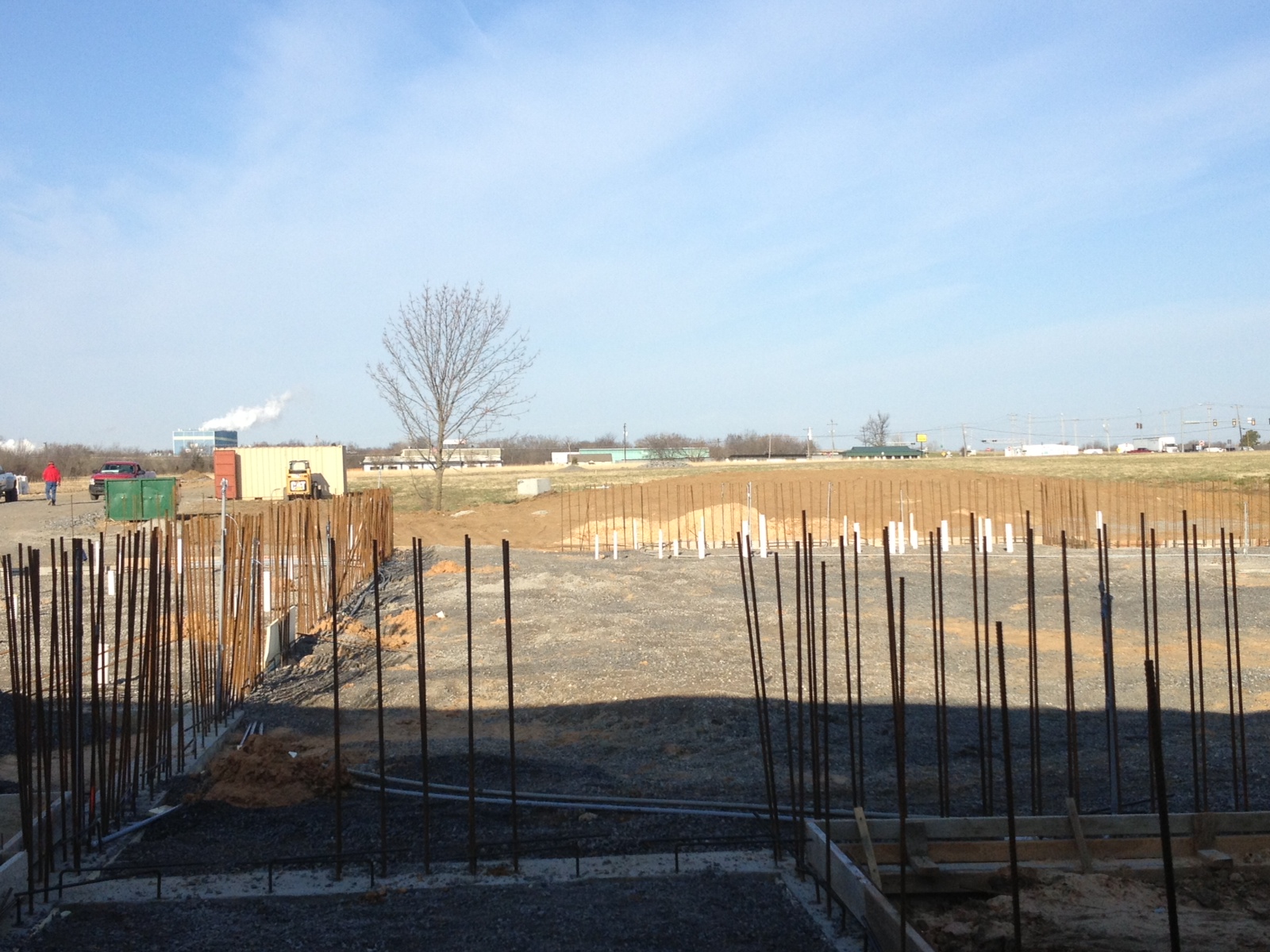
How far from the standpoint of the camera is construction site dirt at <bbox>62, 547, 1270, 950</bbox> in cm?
525

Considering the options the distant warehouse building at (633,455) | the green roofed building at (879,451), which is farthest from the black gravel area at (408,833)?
the green roofed building at (879,451)

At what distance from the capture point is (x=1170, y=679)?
9.93m

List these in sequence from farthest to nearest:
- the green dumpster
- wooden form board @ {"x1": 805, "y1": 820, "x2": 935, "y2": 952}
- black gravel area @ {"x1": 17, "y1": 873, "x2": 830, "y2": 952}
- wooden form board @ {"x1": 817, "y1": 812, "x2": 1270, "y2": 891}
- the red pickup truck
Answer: the red pickup truck < the green dumpster < wooden form board @ {"x1": 817, "y1": 812, "x2": 1270, "y2": 891} < black gravel area @ {"x1": 17, "y1": 873, "x2": 830, "y2": 952} < wooden form board @ {"x1": 805, "y1": 820, "x2": 935, "y2": 952}

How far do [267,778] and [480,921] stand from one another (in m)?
2.55

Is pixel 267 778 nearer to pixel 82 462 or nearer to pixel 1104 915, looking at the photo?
pixel 1104 915

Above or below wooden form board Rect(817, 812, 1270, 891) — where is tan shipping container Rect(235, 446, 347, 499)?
above

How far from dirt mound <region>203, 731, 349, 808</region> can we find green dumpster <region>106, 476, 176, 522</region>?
1529cm

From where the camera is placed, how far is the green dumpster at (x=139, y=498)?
67.3 feet

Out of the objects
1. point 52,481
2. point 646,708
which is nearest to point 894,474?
point 52,481

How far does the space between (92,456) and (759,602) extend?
7209cm

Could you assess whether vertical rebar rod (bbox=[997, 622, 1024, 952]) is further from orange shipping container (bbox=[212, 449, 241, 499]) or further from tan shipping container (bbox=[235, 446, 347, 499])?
tan shipping container (bbox=[235, 446, 347, 499])

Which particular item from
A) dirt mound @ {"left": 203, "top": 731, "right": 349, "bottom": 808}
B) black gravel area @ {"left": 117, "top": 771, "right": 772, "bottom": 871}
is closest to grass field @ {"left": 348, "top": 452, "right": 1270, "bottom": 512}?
dirt mound @ {"left": 203, "top": 731, "right": 349, "bottom": 808}

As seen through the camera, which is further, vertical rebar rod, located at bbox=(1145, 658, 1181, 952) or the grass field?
the grass field

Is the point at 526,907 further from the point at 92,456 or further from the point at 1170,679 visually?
the point at 92,456
